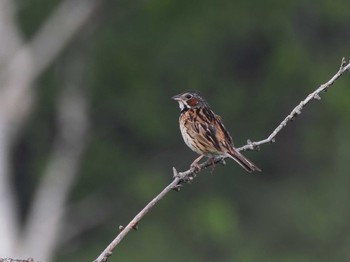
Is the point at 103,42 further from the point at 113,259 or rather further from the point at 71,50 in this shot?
the point at 113,259

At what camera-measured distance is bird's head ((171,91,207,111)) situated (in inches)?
367

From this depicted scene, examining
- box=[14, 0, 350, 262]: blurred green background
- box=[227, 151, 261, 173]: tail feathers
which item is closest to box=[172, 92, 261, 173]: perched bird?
box=[227, 151, 261, 173]: tail feathers

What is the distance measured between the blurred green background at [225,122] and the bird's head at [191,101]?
10611 mm

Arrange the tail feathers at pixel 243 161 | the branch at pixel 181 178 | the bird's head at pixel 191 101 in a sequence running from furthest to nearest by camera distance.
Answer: the bird's head at pixel 191 101
the tail feathers at pixel 243 161
the branch at pixel 181 178

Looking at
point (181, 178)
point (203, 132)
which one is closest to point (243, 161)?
point (203, 132)

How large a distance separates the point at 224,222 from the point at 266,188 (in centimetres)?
154

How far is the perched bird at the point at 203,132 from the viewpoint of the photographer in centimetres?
863

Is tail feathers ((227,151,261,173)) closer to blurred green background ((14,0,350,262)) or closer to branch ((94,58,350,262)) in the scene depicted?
branch ((94,58,350,262))

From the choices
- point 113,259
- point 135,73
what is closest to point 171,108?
point 135,73

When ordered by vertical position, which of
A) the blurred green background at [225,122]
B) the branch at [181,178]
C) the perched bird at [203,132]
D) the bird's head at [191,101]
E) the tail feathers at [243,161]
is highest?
the blurred green background at [225,122]

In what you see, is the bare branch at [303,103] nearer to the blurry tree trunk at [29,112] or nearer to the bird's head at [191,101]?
the bird's head at [191,101]

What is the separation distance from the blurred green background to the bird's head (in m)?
10.6

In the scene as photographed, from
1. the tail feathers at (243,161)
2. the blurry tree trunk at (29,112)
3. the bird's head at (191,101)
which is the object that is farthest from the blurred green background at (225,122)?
the tail feathers at (243,161)

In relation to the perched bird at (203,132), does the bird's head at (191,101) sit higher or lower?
higher
